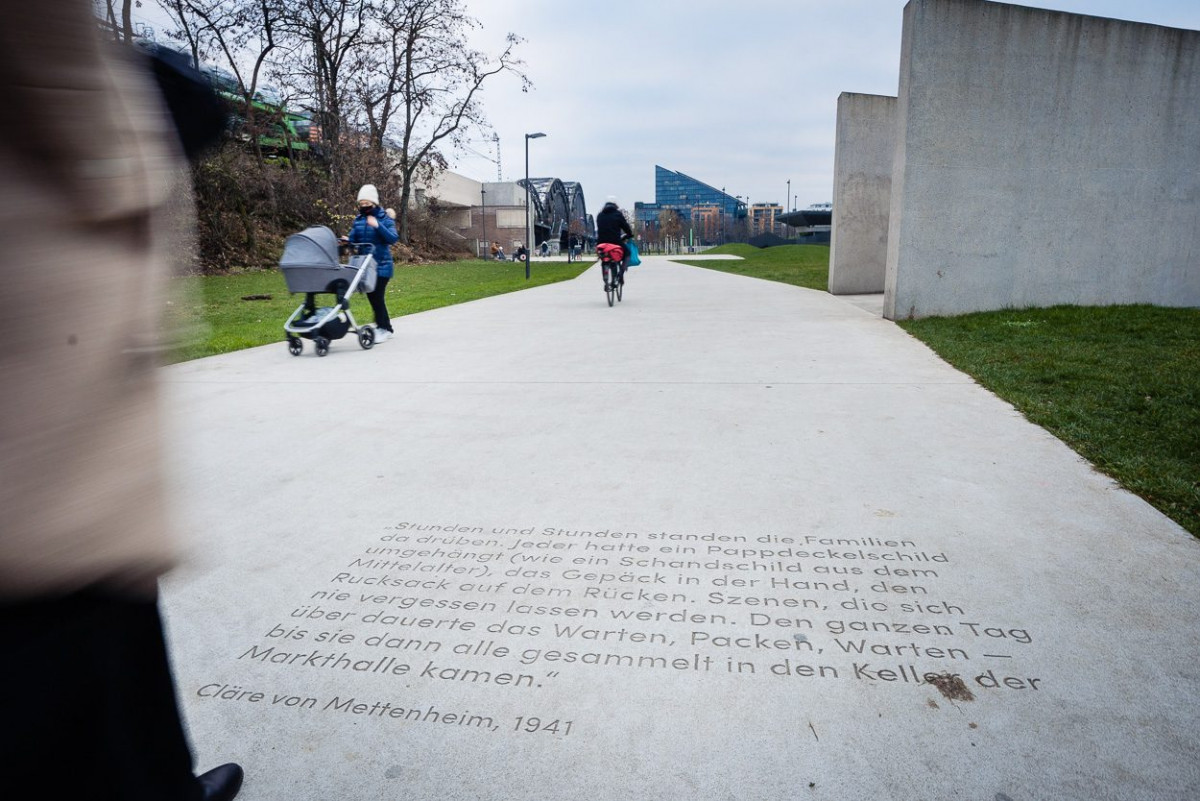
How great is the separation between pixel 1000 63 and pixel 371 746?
1162 cm

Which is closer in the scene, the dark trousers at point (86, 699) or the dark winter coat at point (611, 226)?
the dark trousers at point (86, 699)

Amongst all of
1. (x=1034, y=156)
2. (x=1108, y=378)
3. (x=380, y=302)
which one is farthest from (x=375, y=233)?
(x=1034, y=156)

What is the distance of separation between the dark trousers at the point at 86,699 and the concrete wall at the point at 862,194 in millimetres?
16120

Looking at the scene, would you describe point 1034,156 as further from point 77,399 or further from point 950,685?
point 77,399

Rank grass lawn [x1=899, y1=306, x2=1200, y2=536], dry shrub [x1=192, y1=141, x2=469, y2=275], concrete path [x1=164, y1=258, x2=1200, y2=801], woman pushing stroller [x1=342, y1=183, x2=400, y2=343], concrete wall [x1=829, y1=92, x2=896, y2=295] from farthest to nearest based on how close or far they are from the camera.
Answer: dry shrub [x1=192, y1=141, x2=469, y2=275] → concrete wall [x1=829, y1=92, x2=896, y2=295] → woman pushing stroller [x1=342, y1=183, x2=400, y2=343] → grass lawn [x1=899, y1=306, x2=1200, y2=536] → concrete path [x1=164, y1=258, x2=1200, y2=801]

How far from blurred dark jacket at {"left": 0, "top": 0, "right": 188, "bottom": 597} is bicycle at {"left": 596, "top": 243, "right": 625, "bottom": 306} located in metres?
12.0

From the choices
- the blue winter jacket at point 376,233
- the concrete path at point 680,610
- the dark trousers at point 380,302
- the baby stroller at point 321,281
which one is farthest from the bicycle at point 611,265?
the concrete path at point 680,610

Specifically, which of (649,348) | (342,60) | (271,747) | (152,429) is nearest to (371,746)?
(271,747)

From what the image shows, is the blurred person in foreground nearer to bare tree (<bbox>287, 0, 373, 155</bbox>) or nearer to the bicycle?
the bicycle

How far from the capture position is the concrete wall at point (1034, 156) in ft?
33.2

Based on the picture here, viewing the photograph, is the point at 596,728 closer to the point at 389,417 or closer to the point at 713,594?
the point at 713,594

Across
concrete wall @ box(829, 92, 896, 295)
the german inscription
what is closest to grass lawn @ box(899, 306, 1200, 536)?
the german inscription

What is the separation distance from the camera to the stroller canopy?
24.3 feet

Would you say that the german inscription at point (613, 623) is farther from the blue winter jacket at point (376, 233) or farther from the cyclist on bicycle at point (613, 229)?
the cyclist on bicycle at point (613, 229)
